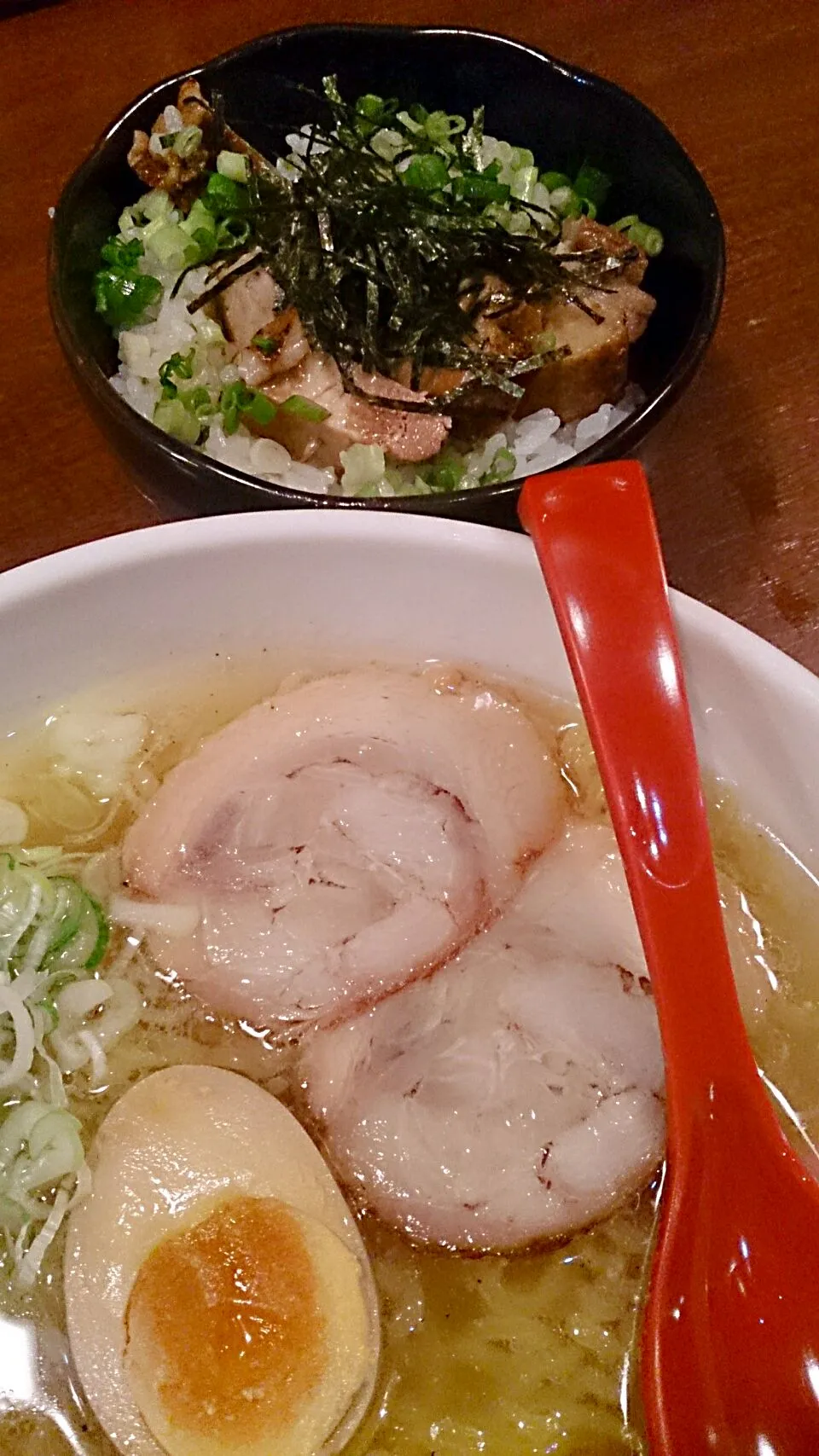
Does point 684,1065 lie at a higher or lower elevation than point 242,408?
lower

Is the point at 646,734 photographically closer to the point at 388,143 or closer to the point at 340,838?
the point at 340,838

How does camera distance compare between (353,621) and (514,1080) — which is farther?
(353,621)

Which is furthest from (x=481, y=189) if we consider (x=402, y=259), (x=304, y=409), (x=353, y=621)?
(x=353, y=621)

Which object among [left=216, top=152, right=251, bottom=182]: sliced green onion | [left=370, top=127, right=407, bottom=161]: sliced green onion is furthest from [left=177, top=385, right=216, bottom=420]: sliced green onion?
[left=370, top=127, right=407, bottom=161]: sliced green onion

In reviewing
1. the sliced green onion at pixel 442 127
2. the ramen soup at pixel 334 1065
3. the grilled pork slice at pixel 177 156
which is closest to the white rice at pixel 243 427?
the grilled pork slice at pixel 177 156

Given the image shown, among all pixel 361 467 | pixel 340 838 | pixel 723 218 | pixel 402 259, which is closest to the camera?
pixel 340 838

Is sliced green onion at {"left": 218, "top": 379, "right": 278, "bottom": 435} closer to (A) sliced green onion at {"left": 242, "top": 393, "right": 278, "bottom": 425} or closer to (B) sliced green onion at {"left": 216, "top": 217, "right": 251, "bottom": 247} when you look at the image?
(A) sliced green onion at {"left": 242, "top": 393, "right": 278, "bottom": 425}

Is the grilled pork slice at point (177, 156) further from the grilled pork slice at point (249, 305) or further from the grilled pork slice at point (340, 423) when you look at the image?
the grilled pork slice at point (340, 423)

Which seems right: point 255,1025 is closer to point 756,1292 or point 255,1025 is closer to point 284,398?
point 756,1292
